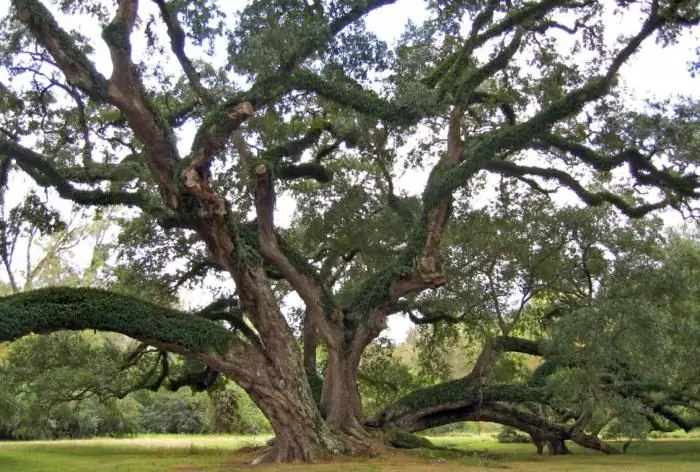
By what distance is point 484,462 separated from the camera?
14031 mm

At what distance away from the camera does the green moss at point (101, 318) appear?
12422 millimetres

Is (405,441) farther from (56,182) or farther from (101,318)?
(56,182)

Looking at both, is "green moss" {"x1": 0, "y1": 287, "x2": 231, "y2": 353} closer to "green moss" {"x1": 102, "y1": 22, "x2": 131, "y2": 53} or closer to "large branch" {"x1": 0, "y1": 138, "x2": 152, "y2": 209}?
"large branch" {"x1": 0, "y1": 138, "x2": 152, "y2": 209}

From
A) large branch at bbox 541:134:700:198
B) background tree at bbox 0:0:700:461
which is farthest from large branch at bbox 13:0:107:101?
large branch at bbox 541:134:700:198

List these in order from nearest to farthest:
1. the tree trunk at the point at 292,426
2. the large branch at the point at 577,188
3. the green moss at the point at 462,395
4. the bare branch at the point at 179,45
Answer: the bare branch at the point at 179,45 → the tree trunk at the point at 292,426 → the large branch at the point at 577,188 → the green moss at the point at 462,395

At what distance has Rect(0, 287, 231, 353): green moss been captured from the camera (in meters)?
12.4

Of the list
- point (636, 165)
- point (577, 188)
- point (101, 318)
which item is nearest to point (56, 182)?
point (101, 318)

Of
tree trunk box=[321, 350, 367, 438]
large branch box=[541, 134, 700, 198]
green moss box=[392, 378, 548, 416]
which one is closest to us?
large branch box=[541, 134, 700, 198]

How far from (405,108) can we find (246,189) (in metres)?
6.44

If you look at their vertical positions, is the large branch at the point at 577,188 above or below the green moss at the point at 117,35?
below

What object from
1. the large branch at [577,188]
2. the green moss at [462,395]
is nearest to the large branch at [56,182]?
the green moss at [462,395]

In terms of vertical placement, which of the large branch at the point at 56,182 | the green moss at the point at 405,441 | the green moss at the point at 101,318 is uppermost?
the large branch at the point at 56,182

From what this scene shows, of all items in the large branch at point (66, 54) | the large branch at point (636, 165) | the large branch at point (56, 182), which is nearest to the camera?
the large branch at point (66, 54)

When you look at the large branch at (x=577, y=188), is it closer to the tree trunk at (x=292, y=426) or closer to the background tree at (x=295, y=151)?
the background tree at (x=295, y=151)
